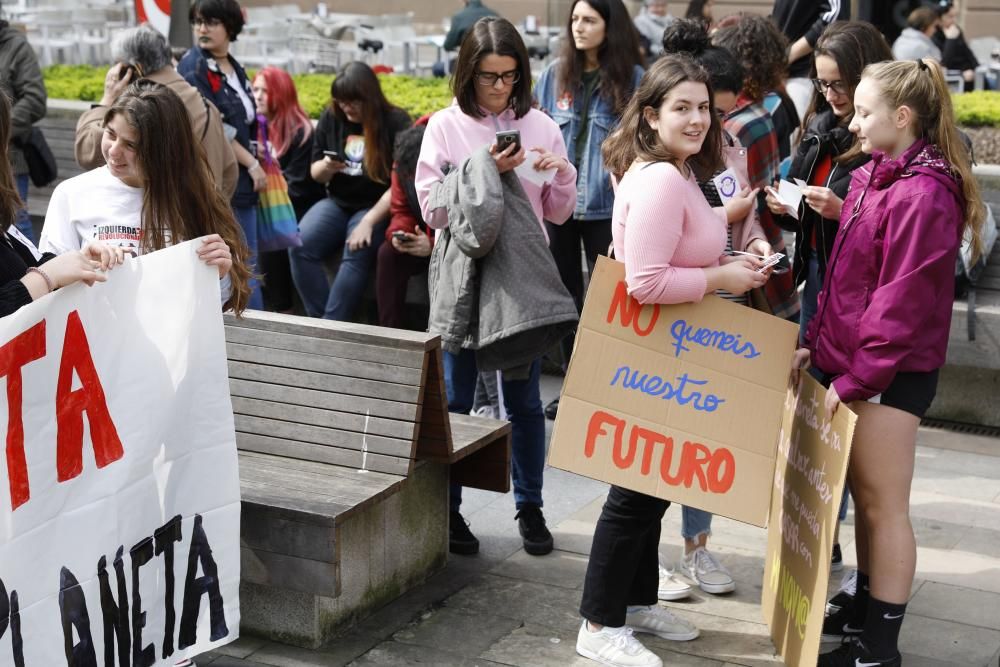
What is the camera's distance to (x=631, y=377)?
3.99 meters

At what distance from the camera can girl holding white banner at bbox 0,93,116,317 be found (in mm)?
3342

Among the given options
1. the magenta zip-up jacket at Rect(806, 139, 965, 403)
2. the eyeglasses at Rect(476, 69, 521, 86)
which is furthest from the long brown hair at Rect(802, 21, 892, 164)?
the eyeglasses at Rect(476, 69, 521, 86)

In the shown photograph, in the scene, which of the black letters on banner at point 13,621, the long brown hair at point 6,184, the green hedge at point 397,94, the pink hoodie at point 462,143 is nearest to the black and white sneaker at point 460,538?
the pink hoodie at point 462,143

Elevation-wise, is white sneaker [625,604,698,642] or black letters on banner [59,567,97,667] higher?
black letters on banner [59,567,97,667]

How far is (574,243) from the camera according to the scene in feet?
21.8

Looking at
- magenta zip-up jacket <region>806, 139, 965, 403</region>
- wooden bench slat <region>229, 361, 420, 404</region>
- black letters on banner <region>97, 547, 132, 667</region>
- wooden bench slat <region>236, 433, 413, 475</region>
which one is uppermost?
magenta zip-up jacket <region>806, 139, 965, 403</region>

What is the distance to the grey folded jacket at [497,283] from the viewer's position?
4715 millimetres

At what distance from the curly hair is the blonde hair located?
5.05ft

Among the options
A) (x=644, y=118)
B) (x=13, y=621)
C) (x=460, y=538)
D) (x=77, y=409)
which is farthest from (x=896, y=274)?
(x=13, y=621)

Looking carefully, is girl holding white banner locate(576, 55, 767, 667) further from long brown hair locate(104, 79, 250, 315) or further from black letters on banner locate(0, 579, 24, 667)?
black letters on banner locate(0, 579, 24, 667)

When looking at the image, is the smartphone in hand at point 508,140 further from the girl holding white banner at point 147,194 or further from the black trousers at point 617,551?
the black trousers at point 617,551

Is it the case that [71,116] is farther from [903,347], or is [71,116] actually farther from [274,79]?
[903,347]

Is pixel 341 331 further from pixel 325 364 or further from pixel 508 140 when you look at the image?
pixel 508 140

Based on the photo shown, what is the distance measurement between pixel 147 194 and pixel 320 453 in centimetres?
105
